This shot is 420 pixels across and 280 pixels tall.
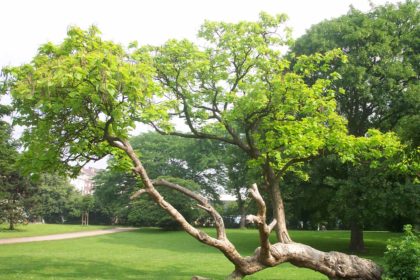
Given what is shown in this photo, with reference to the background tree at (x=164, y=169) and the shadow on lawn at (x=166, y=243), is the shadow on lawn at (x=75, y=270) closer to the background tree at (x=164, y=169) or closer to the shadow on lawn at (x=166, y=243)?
the shadow on lawn at (x=166, y=243)

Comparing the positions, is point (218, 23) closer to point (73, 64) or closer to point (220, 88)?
point (220, 88)

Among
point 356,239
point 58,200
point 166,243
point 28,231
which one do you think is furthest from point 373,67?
point 58,200

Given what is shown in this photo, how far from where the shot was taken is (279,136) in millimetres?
12656

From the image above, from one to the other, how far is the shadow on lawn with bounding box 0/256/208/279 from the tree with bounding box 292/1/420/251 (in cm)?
1135

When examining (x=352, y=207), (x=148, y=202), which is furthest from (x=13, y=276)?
(x=148, y=202)

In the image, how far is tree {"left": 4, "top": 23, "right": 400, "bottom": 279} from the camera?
29.6ft

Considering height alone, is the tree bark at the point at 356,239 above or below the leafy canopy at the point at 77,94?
below

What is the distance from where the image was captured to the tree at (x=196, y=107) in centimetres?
902

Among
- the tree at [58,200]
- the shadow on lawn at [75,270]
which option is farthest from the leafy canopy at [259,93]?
the tree at [58,200]

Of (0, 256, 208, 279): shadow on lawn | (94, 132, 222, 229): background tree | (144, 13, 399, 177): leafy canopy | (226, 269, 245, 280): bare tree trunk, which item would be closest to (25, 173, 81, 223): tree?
(94, 132, 222, 229): background tree

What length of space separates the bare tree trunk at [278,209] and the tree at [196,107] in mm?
34

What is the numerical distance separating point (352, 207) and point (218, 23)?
1349 cm

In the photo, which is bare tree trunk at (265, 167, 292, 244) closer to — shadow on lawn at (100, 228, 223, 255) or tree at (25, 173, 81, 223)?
shadow on lawn at (100, 228, 223, 255)

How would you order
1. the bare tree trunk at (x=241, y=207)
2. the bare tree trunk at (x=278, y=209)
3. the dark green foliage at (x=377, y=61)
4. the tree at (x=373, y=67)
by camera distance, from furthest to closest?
the bare tree trunk at (x=241, y=207), the dark green foliage at (x=377, y=61), the tree at (x=373, y=67), the bare tree trunk at (x=278, y=209)
